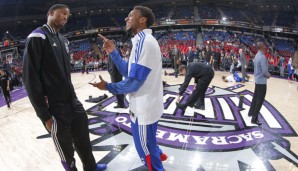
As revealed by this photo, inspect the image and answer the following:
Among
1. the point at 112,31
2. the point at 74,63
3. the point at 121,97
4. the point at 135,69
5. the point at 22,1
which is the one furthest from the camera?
the point at 112,31

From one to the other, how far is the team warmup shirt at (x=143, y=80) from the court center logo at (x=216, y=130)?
1583 mm

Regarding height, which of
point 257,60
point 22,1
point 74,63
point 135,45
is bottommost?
point 74,63

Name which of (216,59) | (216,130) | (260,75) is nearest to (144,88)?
(216,130)

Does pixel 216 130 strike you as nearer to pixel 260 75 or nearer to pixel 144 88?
pixel 260 75

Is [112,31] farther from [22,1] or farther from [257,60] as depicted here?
[257,60]

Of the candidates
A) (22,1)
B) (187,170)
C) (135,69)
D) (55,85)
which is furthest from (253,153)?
(22,1)

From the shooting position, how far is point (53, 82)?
227 cm

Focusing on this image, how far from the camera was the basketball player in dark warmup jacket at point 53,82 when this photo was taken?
2107 mm

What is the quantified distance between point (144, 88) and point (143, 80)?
0.34 ft

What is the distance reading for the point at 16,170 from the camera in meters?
3.31

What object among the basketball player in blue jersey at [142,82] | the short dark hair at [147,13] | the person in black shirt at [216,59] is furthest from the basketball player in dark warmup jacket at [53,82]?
the person in black shirt at [216,59]

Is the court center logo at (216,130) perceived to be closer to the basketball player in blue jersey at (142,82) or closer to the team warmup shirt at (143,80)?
the basketball player in blue jersey at (142,82)

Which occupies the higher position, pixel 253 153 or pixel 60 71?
pixel 60 71

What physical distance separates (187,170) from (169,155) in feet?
1.52
